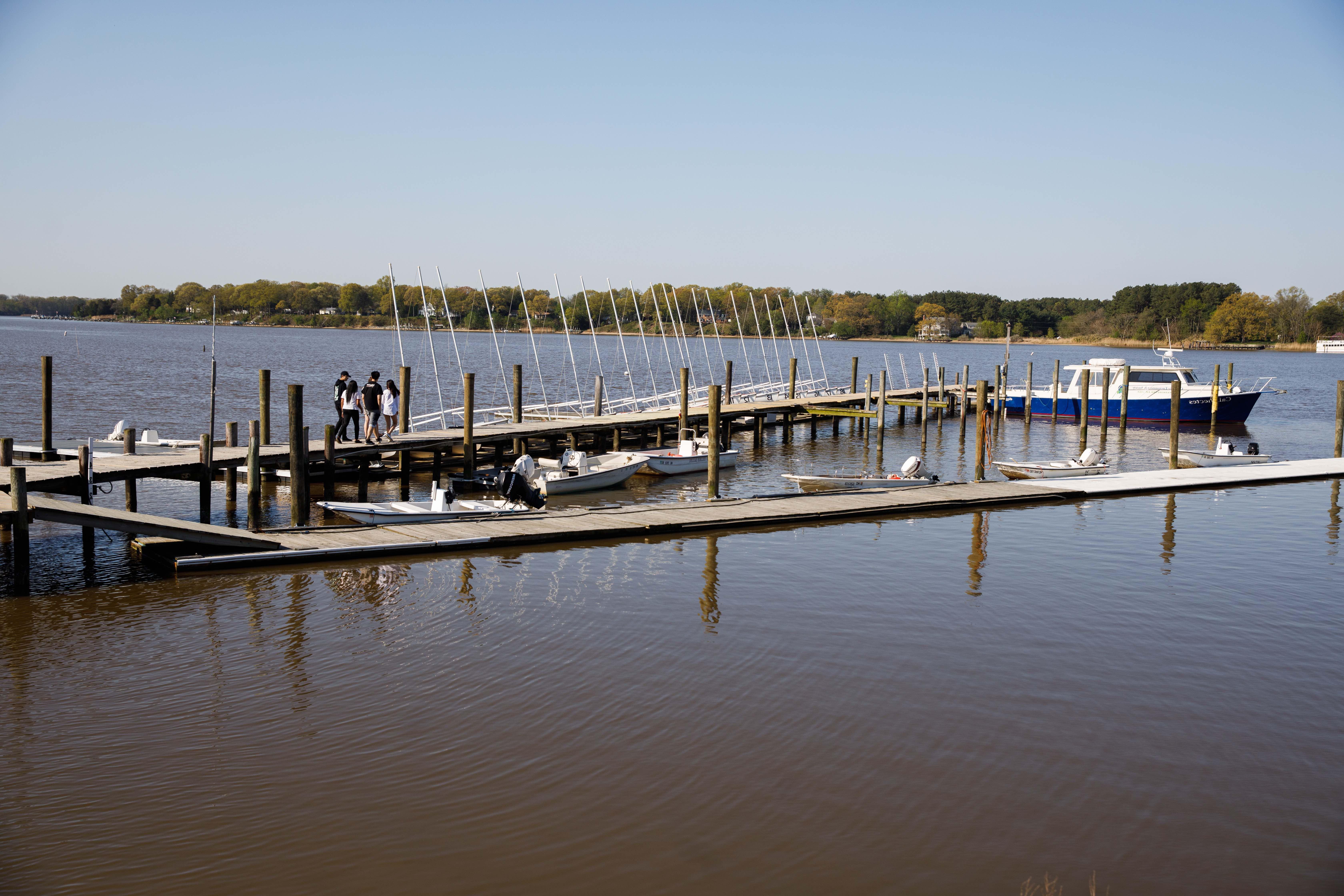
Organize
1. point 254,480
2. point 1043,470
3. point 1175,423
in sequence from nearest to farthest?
point 254,480, point 1043,470, point 1175,423

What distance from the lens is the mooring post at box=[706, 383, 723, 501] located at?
21.2 meters

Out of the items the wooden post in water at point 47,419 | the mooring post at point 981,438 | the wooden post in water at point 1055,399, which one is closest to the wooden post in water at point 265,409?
the wooden post in water at point 47,419

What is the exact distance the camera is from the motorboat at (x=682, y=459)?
1094 inches

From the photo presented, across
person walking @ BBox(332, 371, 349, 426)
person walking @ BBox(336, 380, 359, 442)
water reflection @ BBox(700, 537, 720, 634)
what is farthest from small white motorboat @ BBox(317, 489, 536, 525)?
person walking @ BBox(332, 371, 349, 426)

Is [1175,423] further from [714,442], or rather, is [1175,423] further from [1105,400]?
[714,442]

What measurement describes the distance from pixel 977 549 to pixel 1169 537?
446 centimetres

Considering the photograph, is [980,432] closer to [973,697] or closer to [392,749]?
[973,697]

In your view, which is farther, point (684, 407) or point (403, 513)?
point (684, 407)

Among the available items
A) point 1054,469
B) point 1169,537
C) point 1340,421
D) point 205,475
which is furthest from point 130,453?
point 1340,421

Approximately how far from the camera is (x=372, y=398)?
23156mm

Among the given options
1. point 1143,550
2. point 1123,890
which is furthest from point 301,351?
point 1123,890

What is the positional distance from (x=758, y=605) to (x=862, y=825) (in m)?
5.92

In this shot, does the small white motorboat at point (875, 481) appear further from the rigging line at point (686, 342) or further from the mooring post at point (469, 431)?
the rigging line at point (686, 342)

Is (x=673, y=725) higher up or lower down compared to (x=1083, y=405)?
lower down
